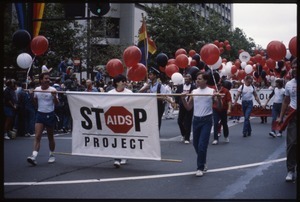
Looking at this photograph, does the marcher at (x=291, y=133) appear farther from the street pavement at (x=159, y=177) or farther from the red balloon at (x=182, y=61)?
the red balloon at (x=182, y=61)

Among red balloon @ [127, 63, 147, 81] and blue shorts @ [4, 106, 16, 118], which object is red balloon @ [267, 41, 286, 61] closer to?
red balloon @ [127, 63, 147, 81]

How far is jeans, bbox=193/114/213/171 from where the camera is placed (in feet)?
26.9

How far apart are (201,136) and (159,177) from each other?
1.05 metres

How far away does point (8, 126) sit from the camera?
49.4 ft

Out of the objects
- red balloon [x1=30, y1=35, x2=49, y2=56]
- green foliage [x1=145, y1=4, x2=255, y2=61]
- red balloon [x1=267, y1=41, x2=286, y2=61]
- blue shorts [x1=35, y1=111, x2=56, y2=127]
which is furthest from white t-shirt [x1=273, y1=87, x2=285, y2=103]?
green foliage [x1=145, y1=4, x2=255, y2=61]

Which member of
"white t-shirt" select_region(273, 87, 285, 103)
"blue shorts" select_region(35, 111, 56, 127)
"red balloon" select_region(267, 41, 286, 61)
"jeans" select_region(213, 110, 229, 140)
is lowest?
"jeans" select_region(213, 110, 229, 140)

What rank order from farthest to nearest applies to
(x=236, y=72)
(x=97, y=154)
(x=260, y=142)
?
(x=236, y=72), (x=260, y=142), (x=97, y=154)

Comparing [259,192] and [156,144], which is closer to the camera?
[259,192]

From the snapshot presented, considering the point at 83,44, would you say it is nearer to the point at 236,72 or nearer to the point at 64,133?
the point at 236,72

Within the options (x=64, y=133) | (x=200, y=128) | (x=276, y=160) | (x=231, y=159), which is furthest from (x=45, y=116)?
(x=64, y=133)

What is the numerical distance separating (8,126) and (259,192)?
10310 millimetres

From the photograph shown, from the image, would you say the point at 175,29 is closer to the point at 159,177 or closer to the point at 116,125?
the point at 116,125

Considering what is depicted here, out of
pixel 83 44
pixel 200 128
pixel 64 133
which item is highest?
pixel 83 44

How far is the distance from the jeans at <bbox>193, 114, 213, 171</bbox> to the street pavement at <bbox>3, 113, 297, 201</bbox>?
30 cm
